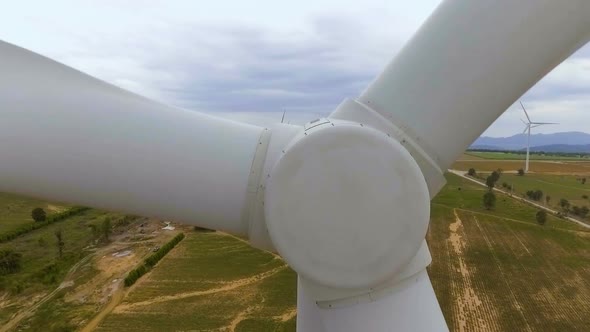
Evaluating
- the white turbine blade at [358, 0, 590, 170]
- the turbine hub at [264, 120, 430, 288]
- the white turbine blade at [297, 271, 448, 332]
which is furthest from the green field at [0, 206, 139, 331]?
the white turbine blade at [358, 0, 590, 170]

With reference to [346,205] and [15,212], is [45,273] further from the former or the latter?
[346,205]

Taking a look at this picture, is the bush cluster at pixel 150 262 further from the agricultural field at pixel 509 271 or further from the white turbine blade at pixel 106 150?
the white turbine blade at pixel 106 150

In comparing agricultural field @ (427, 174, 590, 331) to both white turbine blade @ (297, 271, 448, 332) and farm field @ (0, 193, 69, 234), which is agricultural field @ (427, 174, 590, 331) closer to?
white turbine blade @ (297, 271, 448, 332)

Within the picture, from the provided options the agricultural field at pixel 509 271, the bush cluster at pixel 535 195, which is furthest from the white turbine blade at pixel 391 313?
the bush cluster at pixel 535 195

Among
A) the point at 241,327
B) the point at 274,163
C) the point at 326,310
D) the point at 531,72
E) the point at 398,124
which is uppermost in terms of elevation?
the point at 531,72

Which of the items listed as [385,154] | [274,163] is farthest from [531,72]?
[274,163]

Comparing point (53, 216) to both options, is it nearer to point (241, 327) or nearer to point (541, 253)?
point (241, 327)

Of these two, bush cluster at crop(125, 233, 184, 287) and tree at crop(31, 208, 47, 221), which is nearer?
bush cluster at crop(125, 233, 184, 287)
